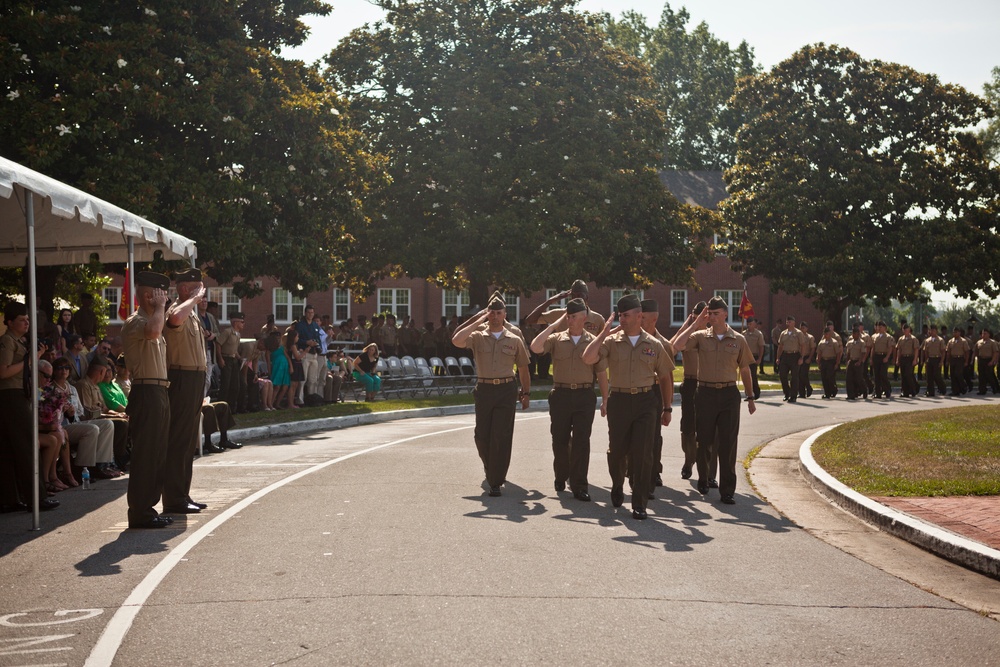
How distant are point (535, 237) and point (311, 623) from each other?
2990 centimetres

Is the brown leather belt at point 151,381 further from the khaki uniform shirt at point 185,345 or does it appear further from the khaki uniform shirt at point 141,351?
the khaki uniform shirt at point 185,345

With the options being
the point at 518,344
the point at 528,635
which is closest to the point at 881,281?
the point at 518,344

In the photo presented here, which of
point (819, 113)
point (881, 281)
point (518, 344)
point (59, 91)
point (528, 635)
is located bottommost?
point (528, 635)

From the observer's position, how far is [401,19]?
39.2m

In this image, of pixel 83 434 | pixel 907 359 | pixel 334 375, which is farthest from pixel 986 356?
pixel 83 434

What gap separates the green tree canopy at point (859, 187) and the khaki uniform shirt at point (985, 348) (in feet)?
32.2

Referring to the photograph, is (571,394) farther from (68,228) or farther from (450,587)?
(68,228)

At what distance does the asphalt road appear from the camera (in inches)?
231

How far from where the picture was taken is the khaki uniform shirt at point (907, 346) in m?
33.1

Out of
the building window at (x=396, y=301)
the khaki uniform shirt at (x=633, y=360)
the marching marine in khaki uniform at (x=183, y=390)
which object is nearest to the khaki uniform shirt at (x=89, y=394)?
the marching marine in khaki uniform at (x=183, y=390)

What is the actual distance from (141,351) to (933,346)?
95.6 ft

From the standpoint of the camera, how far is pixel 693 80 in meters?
85.4

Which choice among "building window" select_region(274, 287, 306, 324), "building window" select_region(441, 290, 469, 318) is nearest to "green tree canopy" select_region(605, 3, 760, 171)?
"building window" select_region(441, 290, 469, 318)

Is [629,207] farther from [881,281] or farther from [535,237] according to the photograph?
[881,281]
